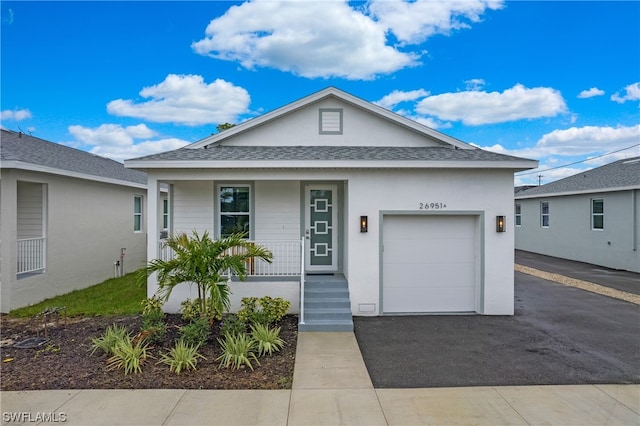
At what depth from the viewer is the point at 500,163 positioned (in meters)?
7.37

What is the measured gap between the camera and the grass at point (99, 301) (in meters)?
7.72

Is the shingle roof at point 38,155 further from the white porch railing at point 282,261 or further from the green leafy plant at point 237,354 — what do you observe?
the green leafy plant at point 237,354

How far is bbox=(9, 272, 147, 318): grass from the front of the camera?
7723mm

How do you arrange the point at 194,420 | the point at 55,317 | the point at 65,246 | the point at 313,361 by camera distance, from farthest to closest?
the point at 65,246 < the point at 55,317 < the point at 313,361 < the point at 194,420

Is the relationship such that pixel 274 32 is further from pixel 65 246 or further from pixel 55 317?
pixel 55 317

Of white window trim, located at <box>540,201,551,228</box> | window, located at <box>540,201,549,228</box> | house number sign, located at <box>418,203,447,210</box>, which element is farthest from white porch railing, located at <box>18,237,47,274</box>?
window, located at <box>540,201,549,228</box>

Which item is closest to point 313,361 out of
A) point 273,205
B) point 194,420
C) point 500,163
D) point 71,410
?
point 194,420

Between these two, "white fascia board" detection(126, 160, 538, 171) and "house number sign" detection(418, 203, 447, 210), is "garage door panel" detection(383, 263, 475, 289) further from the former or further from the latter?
"white fascia board" detection(126, 160, 538, 171)

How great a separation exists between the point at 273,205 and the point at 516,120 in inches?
614

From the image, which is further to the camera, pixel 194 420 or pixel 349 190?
pixel 349 190

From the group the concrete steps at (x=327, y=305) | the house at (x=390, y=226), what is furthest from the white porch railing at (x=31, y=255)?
the concrete steps at (x=327, y=305)

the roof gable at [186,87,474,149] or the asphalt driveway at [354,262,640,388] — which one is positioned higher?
the roof gable at [186,87,474,149]

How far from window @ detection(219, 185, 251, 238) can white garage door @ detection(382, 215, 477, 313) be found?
11.7ft

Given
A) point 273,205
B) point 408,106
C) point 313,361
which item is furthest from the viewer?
point 408,106
